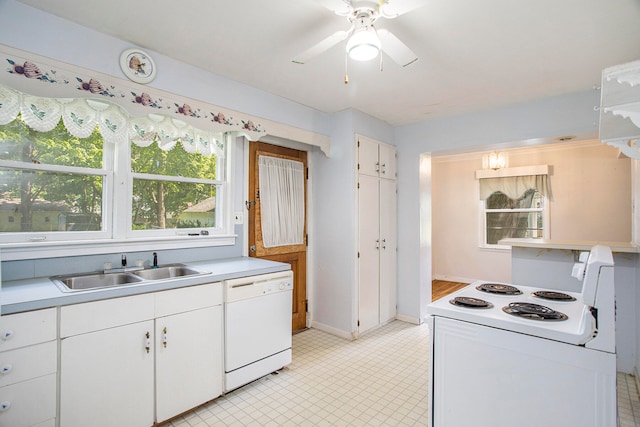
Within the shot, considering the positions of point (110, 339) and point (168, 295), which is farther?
point (168, 295)

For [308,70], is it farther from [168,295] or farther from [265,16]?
[168,295]

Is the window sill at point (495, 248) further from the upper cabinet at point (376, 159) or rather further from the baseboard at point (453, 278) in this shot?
the upper cabinet at point (376, 159)

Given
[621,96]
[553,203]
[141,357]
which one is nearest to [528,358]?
[621,96]

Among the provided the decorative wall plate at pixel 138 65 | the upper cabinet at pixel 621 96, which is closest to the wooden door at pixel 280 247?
the decorative wall plate at pixel 138 65

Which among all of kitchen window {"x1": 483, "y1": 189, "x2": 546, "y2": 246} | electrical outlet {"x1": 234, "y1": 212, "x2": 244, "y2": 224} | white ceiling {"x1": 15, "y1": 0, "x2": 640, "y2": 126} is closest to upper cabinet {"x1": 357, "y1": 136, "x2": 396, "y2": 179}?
white ceiling {"x1": 15, "y1": 0, "x2": 640, "y2": 126}

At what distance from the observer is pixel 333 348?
320cm

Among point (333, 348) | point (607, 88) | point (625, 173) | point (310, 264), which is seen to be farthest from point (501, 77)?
point (625, 173)

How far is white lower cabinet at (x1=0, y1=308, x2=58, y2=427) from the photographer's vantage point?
4.73ft

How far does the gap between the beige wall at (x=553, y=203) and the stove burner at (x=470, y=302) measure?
413 centimetres

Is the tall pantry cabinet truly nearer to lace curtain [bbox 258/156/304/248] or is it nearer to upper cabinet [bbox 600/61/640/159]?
lace curtain [bbox 258/156/304/248]

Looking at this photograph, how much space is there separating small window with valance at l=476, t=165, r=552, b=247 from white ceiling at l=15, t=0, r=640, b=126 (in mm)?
2572

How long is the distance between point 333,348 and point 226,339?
1321mm

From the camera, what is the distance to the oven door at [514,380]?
1234 millimetres

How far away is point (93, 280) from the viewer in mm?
2141
